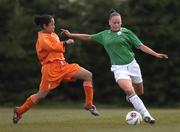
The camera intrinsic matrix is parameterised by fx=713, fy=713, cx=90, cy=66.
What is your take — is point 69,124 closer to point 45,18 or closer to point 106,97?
point 45,18

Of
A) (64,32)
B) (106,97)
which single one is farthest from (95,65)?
(64,32)

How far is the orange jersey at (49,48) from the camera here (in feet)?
44.8

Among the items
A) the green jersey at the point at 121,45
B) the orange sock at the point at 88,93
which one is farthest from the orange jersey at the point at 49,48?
the green jersey at the point at 121,45

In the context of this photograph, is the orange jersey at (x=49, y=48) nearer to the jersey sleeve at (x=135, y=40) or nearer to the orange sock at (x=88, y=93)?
the orange sock at (x=88, y=93)

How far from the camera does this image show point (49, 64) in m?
13.8

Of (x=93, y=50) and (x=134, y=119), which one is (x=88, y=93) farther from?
(x=93, y=50)

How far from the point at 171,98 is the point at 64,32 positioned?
14.8 meters

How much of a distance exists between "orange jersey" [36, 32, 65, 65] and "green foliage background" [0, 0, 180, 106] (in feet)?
44.6

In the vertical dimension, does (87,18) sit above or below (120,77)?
above

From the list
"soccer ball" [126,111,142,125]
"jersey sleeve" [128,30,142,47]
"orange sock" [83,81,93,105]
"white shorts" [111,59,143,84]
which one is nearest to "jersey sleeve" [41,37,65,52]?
"orange sock" [83,81,93,105]

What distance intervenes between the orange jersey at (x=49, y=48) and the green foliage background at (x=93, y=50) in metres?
13.6

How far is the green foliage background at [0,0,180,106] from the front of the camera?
27.9m

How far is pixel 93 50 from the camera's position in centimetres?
2844

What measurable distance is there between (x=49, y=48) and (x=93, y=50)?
14797 mm
